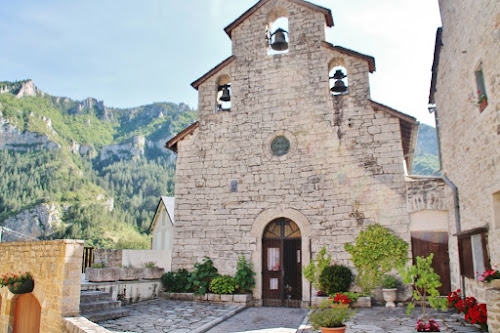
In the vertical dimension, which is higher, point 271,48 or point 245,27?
point 245,27

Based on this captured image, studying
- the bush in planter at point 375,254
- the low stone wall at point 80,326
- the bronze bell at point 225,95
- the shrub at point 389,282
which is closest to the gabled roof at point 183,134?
the bronze bell at point 225,95

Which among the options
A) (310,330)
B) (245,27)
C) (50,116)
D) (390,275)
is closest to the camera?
(310,330)

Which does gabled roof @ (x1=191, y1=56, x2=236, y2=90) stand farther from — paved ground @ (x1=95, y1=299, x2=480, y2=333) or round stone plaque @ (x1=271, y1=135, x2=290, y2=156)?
paved ground @ (x1=95, y1=299, x2=480, y2=333)

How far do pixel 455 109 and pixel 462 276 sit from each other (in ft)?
12.7

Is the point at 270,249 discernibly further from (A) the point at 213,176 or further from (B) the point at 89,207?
(B) the point at 89,207

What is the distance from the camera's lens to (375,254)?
9781 mm

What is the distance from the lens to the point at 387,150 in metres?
10.4

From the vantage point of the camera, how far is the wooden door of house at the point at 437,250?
31.4ft

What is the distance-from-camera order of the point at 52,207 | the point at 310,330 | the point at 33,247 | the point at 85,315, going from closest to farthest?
the point at 310,330
the point at 85,315
the point at 33,247
the point at 52,207

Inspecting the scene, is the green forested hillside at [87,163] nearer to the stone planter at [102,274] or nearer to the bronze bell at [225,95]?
the bronze bell at [225,95]

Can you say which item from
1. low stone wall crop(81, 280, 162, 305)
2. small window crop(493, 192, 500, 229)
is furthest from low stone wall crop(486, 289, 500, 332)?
low stone wall crop(81, 280, 162, 305)

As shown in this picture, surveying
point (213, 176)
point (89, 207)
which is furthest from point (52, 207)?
point (213, 176)

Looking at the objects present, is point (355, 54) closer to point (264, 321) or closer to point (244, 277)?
point (244, 277)

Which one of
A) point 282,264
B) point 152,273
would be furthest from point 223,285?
point 152,273
